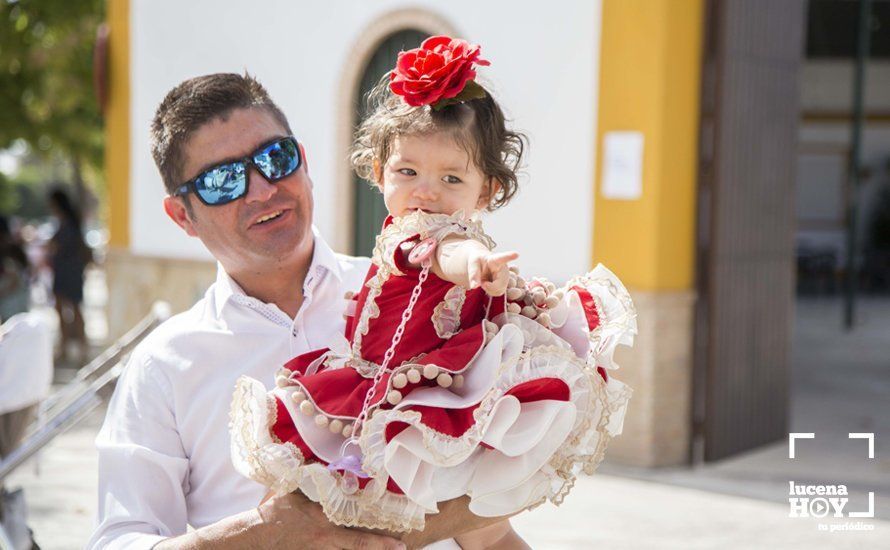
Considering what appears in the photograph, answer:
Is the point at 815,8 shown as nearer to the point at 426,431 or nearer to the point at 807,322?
the point at 807,322

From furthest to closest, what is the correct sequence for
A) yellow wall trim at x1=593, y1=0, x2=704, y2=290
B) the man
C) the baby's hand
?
yellow wall trim at x1=593, y1=0, x2=704, y2=290
the man
the baby's hand

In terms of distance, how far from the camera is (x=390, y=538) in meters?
1.96

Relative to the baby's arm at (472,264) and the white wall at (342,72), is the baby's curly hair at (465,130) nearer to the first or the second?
the baby's arm at (472,264)

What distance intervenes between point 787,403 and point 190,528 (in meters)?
6.16

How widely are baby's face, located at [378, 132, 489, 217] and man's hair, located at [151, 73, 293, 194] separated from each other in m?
0.45

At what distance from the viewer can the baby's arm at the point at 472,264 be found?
1787 mm

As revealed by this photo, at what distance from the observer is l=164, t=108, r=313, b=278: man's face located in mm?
2428

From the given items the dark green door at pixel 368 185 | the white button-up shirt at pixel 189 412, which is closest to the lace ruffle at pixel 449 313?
the white button-up shirt at pixel 189 412

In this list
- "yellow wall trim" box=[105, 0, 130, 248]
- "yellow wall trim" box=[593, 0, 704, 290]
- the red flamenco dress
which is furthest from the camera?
"yellow wall trim" box=[105, 0, 130, 248]

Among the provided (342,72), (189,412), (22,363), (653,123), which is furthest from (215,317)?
(342,72)

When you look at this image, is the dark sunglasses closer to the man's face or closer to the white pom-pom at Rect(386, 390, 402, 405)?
the man's face

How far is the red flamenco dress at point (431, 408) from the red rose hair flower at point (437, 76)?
257 millimetres

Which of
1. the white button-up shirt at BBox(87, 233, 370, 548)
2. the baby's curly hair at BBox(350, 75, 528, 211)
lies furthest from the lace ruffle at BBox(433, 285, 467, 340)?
the white button-up shirt at BBox(87, 233, 370, 548)

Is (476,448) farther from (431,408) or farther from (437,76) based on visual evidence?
(437,76)
